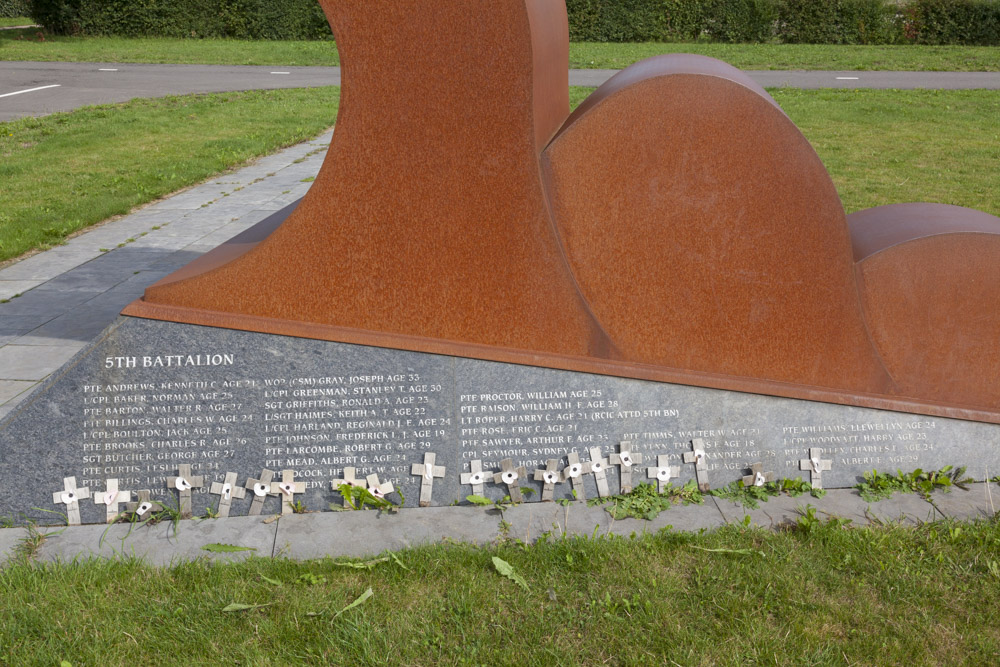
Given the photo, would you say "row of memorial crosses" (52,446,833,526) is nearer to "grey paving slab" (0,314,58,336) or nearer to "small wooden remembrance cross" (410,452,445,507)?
"small wooden remembrance cross" (410,452,445,507)

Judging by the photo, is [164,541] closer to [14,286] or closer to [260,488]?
[260,488]

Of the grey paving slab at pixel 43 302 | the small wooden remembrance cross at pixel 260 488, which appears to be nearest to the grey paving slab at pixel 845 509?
the small wooden remembrance cross at pixel 260 488

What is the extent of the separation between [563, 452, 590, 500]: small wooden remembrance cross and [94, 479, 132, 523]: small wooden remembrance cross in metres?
1.74

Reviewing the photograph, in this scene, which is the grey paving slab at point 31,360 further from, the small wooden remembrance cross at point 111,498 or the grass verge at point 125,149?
the grass verge at point 125,149

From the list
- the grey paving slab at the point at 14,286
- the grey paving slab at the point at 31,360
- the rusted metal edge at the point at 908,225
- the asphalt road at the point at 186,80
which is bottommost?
the grey paving slab at the point at 31,360

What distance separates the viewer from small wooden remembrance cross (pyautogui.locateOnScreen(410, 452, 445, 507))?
338 cm

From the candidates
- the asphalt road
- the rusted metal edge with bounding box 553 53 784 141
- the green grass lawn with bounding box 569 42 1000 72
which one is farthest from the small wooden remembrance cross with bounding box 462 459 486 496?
the green grass lawn with bounding box 569 42 1000 72

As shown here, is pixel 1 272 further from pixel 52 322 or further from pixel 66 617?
pixel 66 617

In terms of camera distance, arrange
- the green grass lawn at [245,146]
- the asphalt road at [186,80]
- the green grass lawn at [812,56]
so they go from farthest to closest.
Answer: the green grass lawn at [812,56] < the asphalt road at [186,80] < the green grass lawn at [245,146]

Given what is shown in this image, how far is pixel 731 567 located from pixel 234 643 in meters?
1.66

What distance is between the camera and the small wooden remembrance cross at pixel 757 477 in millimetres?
3449

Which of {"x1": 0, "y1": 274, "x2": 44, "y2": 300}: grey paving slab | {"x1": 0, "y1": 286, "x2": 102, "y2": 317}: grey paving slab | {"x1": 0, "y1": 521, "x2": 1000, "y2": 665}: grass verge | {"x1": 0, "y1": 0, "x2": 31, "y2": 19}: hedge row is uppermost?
{"x1": 0, "y1": 0, "x2": 31, "y2": 19}: hedge row

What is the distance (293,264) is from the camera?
10.8 ft

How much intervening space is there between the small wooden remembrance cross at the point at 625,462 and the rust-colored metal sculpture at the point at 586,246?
1.03 feet
